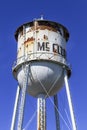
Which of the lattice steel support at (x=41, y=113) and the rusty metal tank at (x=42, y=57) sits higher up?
the rusty metal tank at (x=42, y=57)

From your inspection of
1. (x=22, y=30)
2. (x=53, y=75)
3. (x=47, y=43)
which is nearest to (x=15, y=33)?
(x=22, y=30)

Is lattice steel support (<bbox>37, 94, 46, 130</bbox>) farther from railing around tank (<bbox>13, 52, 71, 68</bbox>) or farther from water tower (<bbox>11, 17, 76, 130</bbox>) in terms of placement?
railing around tank (<bbox>13, 52, 71, 68</bbox>)

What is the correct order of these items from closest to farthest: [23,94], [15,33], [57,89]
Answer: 1. [23,94]
2. [57,89]
3. [15,33]

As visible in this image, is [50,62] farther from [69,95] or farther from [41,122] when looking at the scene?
[41,122]

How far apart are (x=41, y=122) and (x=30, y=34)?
661 centimetres

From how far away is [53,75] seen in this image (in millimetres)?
23375

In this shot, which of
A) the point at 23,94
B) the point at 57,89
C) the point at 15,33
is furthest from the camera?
the point at 15,33

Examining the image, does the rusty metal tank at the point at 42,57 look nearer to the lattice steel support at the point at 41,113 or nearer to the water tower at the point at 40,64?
the water tower at the point at 40,64

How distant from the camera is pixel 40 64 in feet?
76.9

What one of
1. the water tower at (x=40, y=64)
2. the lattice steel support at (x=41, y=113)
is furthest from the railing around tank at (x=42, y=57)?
the lattice steel support at (x=41, y=113)

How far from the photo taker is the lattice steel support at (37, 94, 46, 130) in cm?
2342

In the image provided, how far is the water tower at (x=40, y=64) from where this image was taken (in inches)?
917

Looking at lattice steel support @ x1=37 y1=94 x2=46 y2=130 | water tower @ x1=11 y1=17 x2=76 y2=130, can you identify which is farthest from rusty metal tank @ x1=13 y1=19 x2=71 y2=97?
lattice steel support @ x1=37 y1=94 x2=46 y2=130

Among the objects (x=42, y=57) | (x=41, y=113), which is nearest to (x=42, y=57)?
(x=42, y=57)
